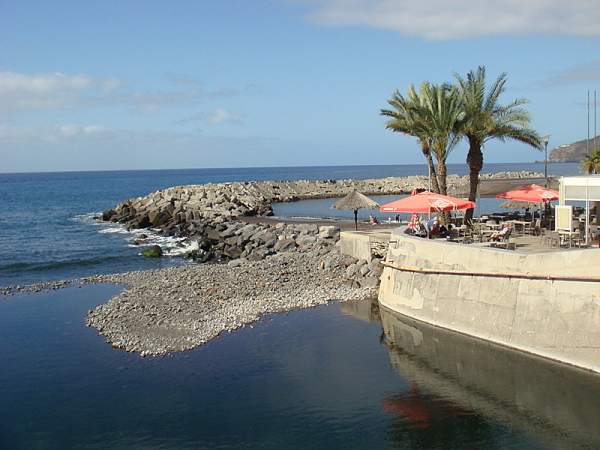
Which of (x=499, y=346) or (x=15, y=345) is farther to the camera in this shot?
(x=15, y=345)

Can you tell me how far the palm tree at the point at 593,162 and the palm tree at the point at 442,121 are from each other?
25.9ft

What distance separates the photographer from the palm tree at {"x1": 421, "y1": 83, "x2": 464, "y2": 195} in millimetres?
28047

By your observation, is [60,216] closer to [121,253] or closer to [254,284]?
[121,253]

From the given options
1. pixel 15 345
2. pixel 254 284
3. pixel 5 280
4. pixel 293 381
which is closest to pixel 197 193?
pixel 5 280

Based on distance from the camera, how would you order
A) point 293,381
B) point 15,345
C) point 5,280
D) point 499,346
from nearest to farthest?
1. point 293,381
2. point 499,346
3. point 15,345
4. point 5,280

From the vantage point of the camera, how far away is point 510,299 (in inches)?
699

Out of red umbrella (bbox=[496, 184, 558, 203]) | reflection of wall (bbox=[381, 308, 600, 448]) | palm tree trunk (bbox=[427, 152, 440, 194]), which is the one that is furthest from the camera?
palm tree trunk (bbox=[427, 152, 440, 194])

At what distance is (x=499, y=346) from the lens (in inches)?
704

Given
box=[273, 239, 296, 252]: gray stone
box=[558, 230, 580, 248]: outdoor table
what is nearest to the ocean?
box=[558, 230, 580, 248]: outdoor table

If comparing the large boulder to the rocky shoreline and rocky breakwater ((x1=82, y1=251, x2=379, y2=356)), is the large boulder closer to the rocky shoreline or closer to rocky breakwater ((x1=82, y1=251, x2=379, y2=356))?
the rocky shoreline

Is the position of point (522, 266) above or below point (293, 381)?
above

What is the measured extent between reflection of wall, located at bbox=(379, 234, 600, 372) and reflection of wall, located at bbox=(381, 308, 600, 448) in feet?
1.59

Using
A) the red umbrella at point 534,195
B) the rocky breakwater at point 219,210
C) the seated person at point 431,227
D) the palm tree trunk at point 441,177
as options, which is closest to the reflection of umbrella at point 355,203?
the rocky breakwater at point 219,210

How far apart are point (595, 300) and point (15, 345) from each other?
678 inches
